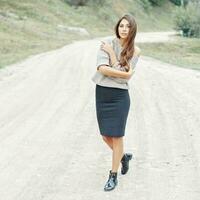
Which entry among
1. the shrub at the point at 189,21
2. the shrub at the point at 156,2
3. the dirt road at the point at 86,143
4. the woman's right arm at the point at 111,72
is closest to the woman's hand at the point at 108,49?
the woman's right arm at the point at 111,72

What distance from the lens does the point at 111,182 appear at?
6.57 m

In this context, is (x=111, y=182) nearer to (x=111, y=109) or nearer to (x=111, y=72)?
(x=111, y=109)

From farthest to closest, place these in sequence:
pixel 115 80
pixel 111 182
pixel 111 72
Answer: pixel 111 182 → pixel 115 80 → pixel 111 72

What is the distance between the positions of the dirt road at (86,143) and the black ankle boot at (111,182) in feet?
0.25

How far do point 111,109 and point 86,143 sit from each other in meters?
2.68

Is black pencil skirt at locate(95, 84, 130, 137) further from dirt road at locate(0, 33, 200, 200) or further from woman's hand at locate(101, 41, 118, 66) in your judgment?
dirt road at locate(0, 33, 200, 200)

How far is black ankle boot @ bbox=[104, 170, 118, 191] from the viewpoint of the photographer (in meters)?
6.52

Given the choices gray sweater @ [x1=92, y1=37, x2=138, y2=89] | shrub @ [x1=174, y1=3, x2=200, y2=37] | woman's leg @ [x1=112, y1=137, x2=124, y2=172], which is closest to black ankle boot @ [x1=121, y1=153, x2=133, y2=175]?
woman's leg @ [x1=112, y1=137, x2=124, y2=172]

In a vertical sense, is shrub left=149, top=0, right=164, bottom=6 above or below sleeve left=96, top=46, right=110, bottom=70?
below

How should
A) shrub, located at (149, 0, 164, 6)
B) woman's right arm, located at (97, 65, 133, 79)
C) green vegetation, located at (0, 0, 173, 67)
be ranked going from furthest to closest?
shrub, located at (149, 0, 164, 6) → green vegetation, located at (0, 0, 173, 67) → woman's right arm, located at (97, 65, 133, 79)

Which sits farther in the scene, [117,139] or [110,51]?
[117,139]

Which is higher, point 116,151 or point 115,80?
point 115,80

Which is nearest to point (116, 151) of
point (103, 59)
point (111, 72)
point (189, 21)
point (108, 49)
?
point (111, 72)

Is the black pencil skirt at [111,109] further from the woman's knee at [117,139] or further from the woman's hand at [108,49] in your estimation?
the woman's hand at [108,49]
